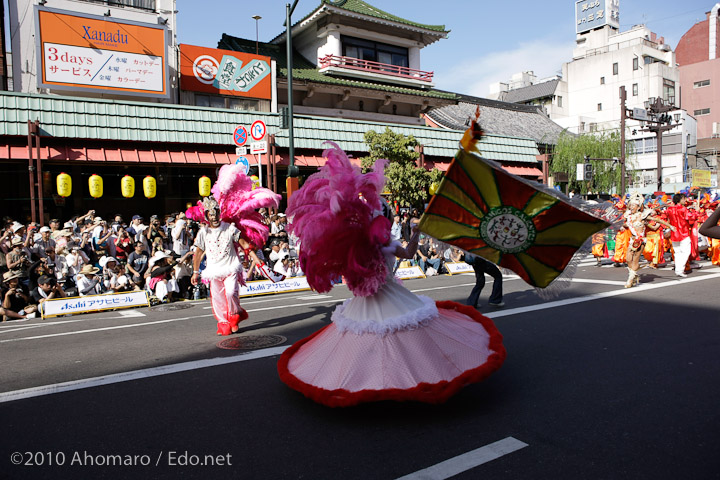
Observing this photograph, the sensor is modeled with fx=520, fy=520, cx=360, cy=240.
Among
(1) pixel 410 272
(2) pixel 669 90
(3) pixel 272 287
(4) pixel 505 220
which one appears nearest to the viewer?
(4) pixel 505 220

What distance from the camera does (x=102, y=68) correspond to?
→ 58.1ft

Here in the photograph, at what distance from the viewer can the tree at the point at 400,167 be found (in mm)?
19361

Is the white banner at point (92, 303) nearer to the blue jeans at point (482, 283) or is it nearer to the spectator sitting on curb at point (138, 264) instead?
the spectator sitting on curb at point (138, 264)

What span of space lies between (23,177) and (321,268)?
1649 cm

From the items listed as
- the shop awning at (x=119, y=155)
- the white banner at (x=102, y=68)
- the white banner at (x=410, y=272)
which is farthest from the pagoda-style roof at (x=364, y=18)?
the white banner at (x=410, y=272)

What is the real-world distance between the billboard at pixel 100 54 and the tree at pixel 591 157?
2959 centimetres

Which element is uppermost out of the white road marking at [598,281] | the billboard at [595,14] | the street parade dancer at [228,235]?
the billboard at [595,14]

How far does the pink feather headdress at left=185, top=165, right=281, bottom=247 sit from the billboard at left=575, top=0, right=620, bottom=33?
72.0 m

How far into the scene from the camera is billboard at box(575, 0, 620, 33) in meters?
66.7

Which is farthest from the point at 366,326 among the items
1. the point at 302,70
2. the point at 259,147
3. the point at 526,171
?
the point at 526,171

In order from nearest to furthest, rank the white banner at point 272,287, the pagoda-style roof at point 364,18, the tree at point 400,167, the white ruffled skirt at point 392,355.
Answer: the white ruffled skirt at point 392,355
the white banner at point 272,287
the tree at point 400,167
the pagoda-style roof at point 364,18

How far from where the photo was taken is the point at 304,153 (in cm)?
1994

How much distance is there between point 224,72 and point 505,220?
1875 cm

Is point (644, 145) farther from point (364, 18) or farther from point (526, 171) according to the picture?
point (364, 18)
